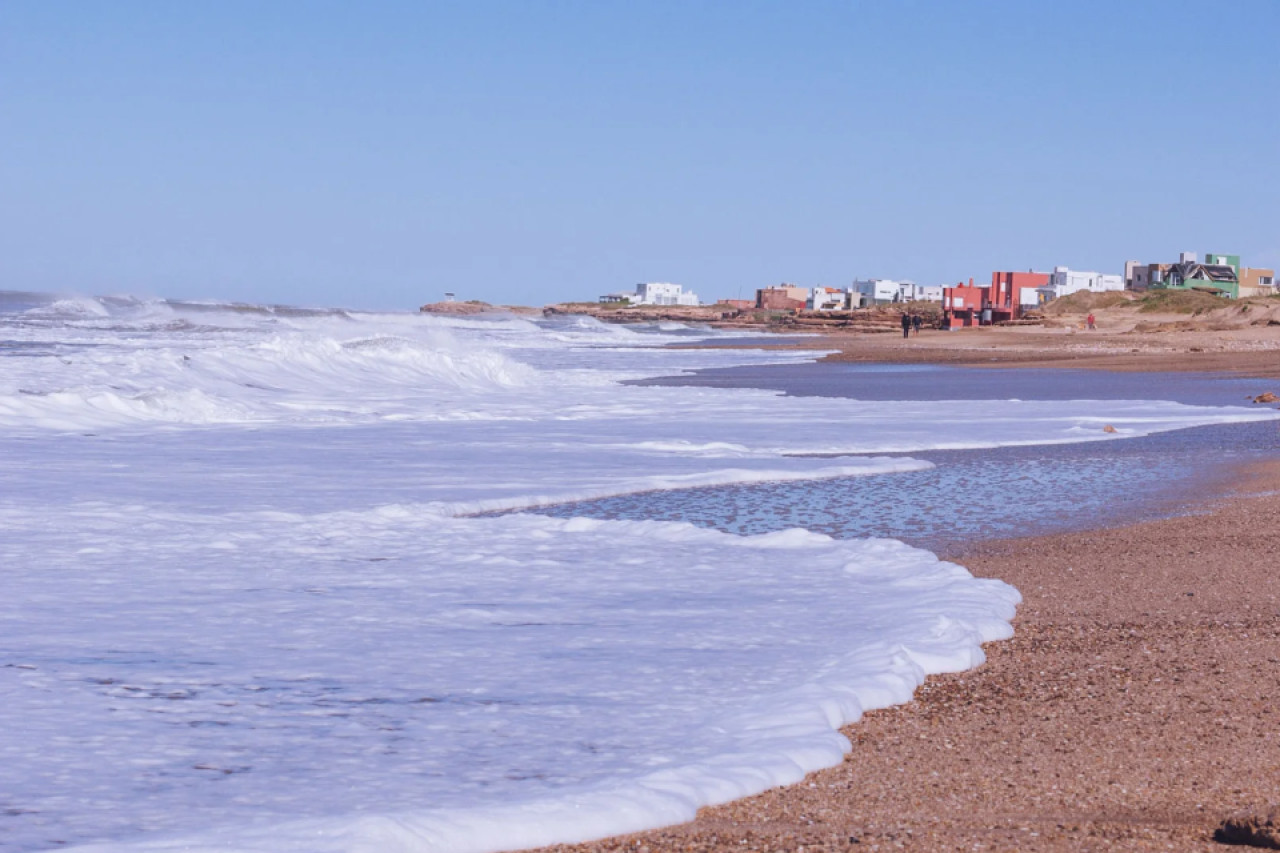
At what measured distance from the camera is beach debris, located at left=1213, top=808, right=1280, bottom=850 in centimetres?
300

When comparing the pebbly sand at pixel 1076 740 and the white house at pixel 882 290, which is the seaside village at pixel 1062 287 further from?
the pebbly sand at pixel 1076 740

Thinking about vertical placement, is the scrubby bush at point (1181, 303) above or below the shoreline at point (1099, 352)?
above

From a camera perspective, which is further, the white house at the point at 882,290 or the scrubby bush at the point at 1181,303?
the white house at the point at 882,290

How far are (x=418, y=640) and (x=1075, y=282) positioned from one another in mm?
113449

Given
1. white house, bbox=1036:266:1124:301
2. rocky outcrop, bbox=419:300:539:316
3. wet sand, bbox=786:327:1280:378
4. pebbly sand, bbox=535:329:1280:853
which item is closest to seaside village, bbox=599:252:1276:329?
white house, bbox=1036:266:1124:301

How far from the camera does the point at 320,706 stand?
4.14 meters

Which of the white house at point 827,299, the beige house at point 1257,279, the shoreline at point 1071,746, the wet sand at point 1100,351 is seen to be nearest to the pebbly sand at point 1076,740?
the shoreline at point 1071,746

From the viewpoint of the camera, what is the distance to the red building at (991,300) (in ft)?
283

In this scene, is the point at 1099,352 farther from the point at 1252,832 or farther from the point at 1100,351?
the point at 1252,832

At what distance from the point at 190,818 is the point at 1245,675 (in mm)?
3440

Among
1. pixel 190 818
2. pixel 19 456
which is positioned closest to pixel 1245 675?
pixel 190 818

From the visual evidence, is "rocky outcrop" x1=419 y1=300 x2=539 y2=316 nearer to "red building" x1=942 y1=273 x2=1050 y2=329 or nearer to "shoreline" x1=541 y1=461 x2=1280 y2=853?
"red building" x1=942 y1=273 x2=1050 y2=329

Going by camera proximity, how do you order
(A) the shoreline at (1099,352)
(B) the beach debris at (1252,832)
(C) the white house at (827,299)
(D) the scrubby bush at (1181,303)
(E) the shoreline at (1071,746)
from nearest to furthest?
(B) the beach debris at (1252,832) < (E) the shoreline at (1071,746) < (A) the shoreline at (1099,352) < (D) the scrubby bush at (1181,303) < (C) the white house at (827,299)

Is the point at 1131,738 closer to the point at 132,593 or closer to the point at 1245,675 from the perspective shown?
the point at 1245,675
